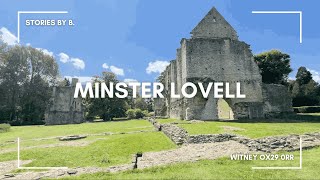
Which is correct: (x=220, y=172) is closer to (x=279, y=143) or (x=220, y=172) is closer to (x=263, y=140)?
(x=279, y=143)

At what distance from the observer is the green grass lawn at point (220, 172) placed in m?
8.95

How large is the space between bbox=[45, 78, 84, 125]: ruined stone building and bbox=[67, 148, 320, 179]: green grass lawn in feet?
133

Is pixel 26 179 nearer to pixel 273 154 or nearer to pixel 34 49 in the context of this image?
pixel 273 154

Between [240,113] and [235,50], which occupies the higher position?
[235,50]

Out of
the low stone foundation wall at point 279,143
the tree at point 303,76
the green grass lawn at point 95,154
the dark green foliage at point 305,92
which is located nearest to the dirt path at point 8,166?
the green grass lawn at point 95,154

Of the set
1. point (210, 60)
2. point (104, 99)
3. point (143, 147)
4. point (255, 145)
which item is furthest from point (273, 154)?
point (104, 99)

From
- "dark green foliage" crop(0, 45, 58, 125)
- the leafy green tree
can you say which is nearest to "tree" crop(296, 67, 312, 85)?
the leafy green tree

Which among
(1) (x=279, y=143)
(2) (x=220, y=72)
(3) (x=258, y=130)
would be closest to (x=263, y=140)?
(1) (x=279, y=143)

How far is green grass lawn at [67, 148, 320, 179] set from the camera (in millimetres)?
8953

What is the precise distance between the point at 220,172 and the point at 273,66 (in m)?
44.6

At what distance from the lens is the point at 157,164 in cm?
1054

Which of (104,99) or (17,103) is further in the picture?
(17,103)

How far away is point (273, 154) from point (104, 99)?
3985cm

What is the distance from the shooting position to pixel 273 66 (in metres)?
50.8
